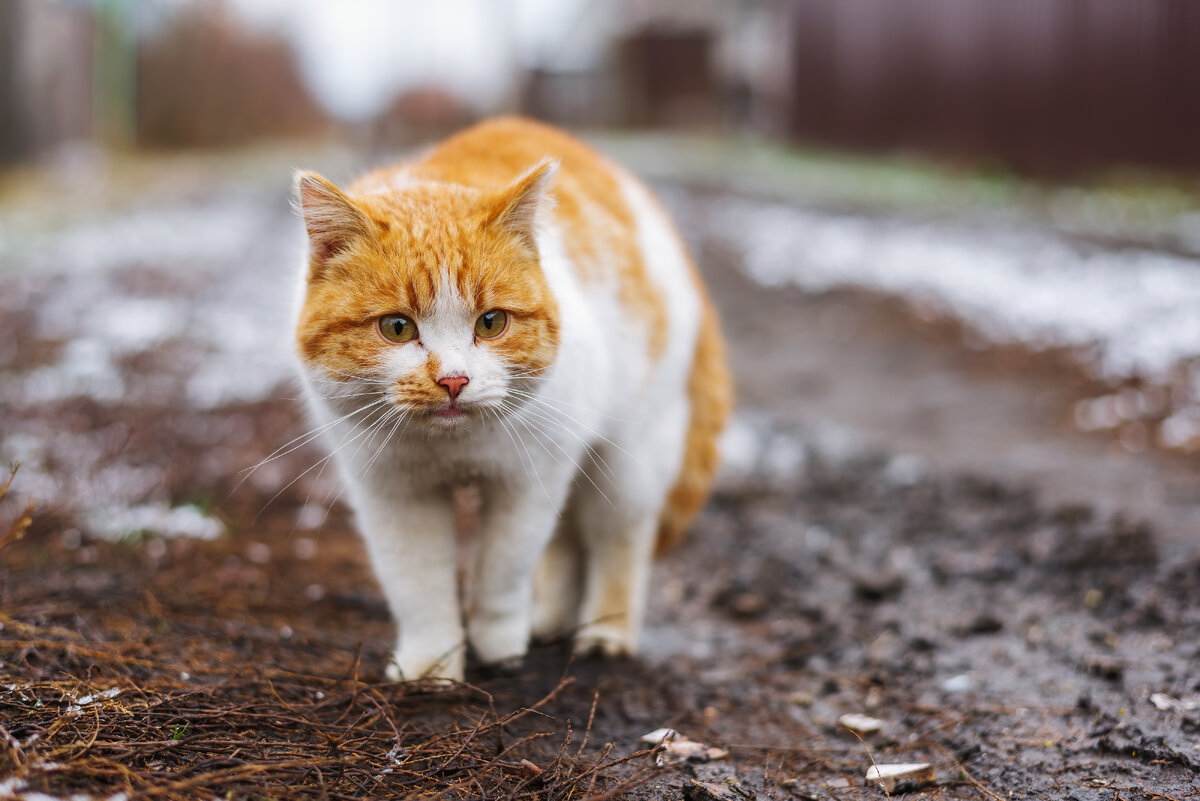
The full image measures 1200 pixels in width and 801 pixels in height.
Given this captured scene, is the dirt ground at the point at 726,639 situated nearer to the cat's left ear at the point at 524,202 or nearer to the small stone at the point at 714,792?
the small stone at the point at 714,792

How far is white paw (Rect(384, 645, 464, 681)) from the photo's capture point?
8.27 feet

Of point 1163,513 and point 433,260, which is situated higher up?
point 433,260

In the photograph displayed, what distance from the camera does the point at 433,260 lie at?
7.13ft

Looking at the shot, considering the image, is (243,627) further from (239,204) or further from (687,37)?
(687,37)

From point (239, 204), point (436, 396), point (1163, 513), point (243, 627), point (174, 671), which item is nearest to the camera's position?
point (436, 396)

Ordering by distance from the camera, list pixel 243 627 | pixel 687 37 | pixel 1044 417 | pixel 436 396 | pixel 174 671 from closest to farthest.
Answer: pixel 436 396, pixel 174 671, pixel 243 627, pixel 1044 417, pixel 687 37

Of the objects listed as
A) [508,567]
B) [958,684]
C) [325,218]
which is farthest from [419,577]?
[958,684]

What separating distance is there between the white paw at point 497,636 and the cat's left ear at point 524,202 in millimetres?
1040

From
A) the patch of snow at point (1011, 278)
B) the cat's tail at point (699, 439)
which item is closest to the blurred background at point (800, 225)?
the patch of snow at point (1011, 278)

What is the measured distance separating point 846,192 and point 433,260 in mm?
10388

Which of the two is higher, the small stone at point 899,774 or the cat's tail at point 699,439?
the cat's tail at point 699,439

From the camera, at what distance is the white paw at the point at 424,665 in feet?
8.27

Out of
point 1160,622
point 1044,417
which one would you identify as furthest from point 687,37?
point 1160,622

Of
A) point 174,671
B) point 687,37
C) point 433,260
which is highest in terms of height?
point 687,37
